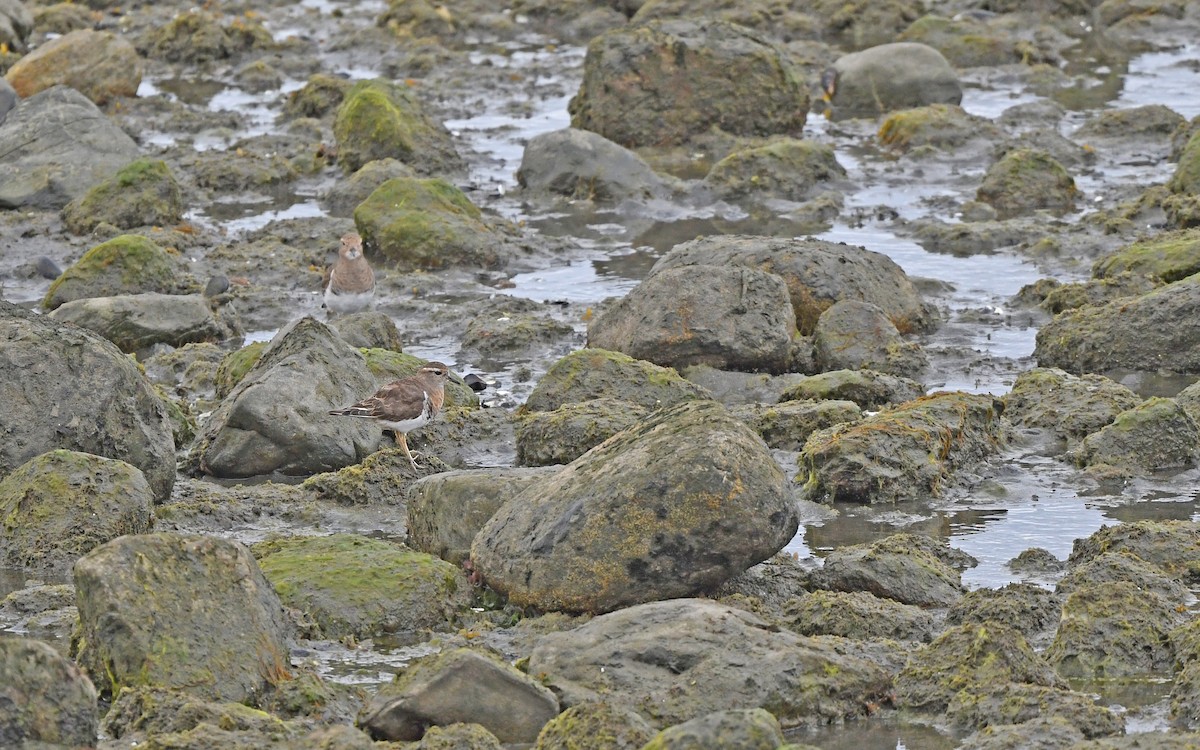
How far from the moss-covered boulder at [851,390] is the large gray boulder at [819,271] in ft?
6.30

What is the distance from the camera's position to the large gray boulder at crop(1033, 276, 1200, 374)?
1588cm

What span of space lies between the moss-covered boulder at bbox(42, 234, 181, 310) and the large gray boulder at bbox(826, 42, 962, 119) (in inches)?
498

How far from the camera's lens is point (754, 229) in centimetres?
2191

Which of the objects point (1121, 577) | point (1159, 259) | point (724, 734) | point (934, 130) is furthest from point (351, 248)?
point (934, 130)

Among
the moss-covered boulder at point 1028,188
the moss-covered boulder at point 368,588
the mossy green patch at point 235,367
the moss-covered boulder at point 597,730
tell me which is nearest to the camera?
the moss-covered boulder at point 597,730

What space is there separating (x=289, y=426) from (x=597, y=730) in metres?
6.18

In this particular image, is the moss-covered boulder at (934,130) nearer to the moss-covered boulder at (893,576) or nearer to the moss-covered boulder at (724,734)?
the moss-covered boulder at (893,576)

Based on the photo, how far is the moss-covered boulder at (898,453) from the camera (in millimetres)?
12898

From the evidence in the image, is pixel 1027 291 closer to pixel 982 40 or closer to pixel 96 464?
pixel 96 464

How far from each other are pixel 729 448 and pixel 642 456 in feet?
1.73

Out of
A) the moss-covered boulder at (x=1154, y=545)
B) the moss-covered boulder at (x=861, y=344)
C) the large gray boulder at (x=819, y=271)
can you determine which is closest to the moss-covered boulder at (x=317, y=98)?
the large gray boulder at (x=819, y=271)

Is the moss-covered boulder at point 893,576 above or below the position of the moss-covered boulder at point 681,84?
above

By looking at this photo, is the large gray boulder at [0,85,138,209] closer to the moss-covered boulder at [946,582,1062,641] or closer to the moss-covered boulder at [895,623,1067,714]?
the moss-covered boulder at [946,582,1062,641]

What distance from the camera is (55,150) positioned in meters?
23.1
